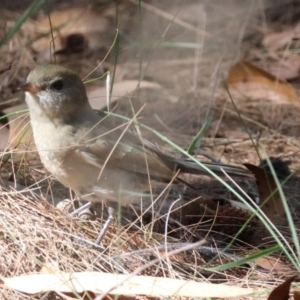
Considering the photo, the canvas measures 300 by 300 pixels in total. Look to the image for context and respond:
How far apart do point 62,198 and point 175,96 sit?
1.29 metres

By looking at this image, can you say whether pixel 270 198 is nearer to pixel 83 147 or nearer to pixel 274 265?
pixel 274 265

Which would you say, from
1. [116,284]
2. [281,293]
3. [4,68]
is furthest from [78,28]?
[281,293]

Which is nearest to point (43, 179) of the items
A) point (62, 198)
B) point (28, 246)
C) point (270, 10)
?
point (62, 198)

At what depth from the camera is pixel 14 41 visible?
4379 millimetres

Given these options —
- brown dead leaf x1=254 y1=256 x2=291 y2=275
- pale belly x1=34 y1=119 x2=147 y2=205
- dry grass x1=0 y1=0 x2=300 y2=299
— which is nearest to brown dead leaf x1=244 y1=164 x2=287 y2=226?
dry grass x1=0 y1=0 x2=300 y2=299

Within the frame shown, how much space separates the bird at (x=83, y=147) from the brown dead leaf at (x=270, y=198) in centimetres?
42

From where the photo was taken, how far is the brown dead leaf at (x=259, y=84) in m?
4.10

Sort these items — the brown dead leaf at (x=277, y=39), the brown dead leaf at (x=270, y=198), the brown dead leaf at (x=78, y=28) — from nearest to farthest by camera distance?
the brown dead leaf at (x=270, y=198)
the brown dead leaf at (x=78, y=28)
the brown dead leaf at (x=277, y=39)

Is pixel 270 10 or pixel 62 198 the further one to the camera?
pixel 270 10

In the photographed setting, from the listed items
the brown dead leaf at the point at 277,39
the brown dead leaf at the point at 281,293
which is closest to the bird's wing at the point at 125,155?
the brown dead leaf at the point at 281,293

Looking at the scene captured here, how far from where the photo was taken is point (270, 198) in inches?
112

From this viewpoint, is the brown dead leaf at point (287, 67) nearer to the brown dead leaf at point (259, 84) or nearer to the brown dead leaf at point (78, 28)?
Result: the brown dead leaf at point (259, 84)

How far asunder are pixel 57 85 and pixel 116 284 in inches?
36.1

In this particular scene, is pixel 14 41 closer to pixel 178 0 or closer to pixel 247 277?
pixel 178 0
